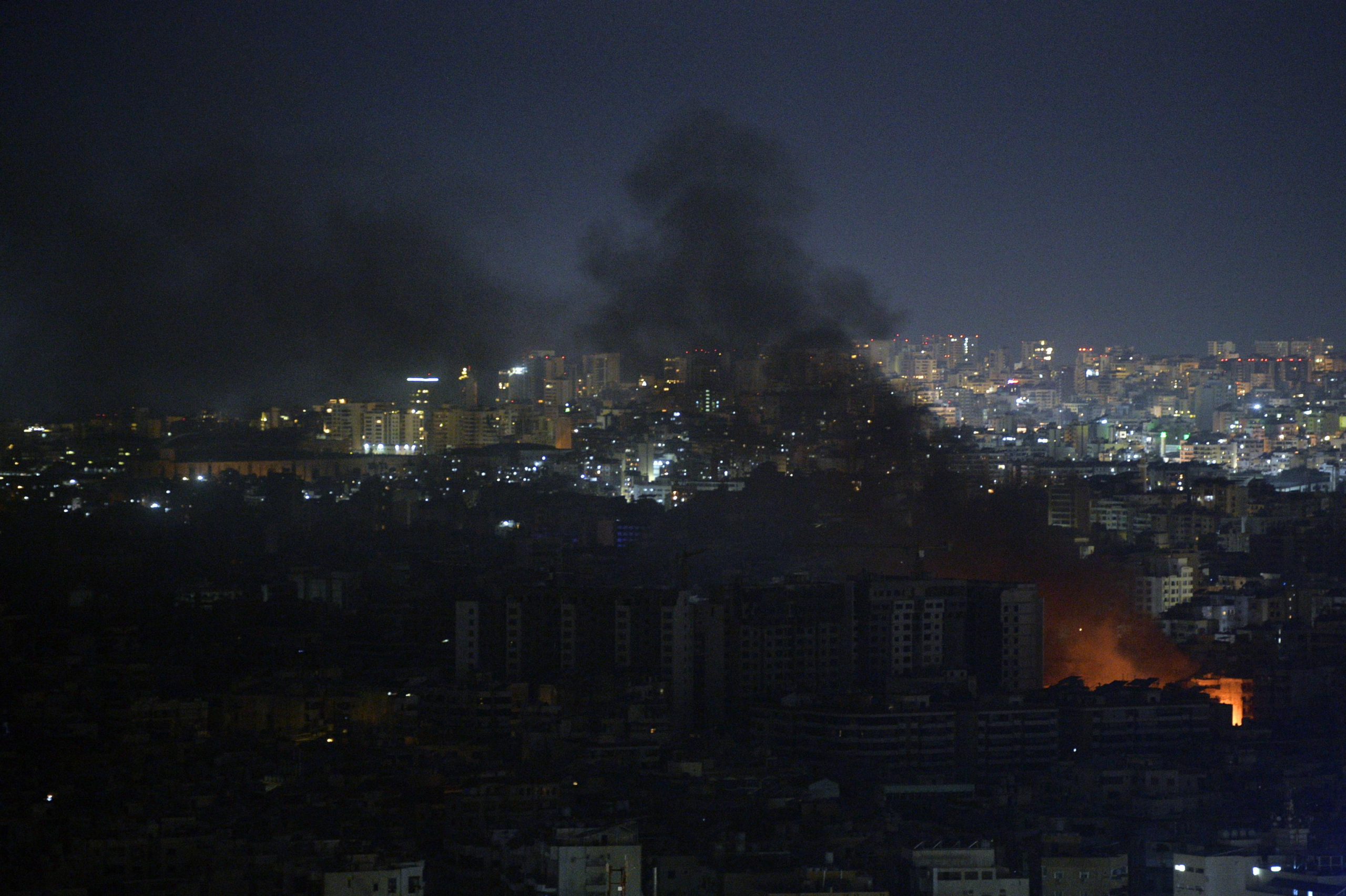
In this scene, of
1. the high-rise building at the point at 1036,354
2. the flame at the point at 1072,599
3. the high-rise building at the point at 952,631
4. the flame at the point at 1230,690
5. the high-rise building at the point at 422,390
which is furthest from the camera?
the high-rise building at the point at 1036,354

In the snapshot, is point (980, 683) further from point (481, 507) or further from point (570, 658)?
point (481, 507)

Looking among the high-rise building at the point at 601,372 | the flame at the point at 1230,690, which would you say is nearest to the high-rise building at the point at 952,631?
the flame at the point at 1230,690

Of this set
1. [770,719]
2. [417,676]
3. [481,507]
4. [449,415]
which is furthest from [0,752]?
[449,415]

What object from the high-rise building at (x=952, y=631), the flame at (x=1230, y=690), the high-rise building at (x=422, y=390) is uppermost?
the high-rise building at (x=422, y=390)

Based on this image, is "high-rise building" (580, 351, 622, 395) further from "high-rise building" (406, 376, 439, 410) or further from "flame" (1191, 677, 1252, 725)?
"flame" (1191, 677, 1252, 725)

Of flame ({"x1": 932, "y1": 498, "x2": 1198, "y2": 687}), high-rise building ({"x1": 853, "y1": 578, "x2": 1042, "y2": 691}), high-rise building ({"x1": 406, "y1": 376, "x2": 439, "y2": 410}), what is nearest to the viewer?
high-rise building ({"x1": 853, "y1": 578, "x2": 1042, "y2": 691})

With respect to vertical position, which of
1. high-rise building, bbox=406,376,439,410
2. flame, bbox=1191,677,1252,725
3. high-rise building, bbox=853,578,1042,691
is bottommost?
flame, bbox=1191,677,1252,725

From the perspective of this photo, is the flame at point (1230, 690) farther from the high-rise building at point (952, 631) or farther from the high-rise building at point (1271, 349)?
the high-rise building at point (1271, 349)

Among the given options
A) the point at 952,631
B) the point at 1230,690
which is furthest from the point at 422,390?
the point at 1230,690

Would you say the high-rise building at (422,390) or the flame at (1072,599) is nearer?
the flame at (1072,599)

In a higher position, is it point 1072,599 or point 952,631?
point 1072,599

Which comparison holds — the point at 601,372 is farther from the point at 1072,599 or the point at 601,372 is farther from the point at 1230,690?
the point at 1230,690

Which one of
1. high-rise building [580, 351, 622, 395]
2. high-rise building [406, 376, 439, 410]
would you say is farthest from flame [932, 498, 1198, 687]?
high-rise building [406, 376, 439, 410]
